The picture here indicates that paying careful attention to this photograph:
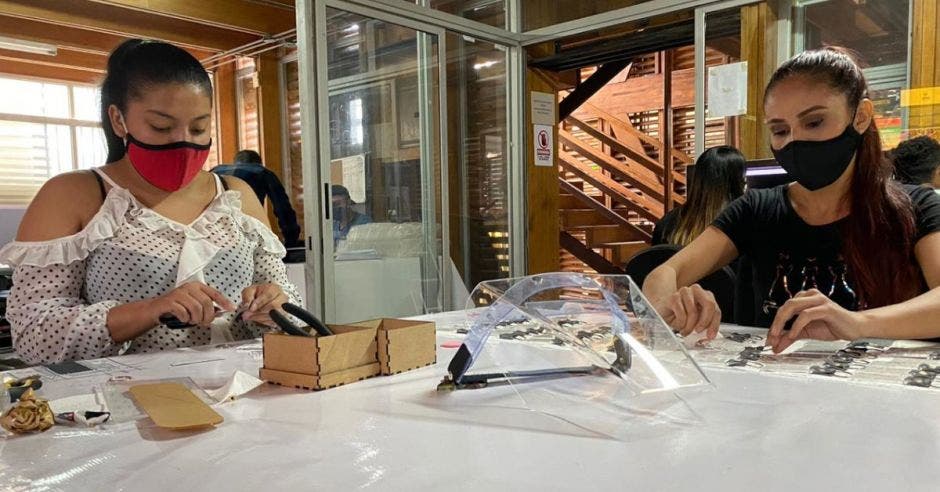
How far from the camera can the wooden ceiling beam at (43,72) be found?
6.68 metres

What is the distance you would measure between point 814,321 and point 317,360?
802mm

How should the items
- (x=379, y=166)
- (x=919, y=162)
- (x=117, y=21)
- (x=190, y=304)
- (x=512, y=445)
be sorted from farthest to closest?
(x=117, y=21)
(x=379, y=166)
(x=919, y=162)
(x=190, y=304)
(x=512, y=445)

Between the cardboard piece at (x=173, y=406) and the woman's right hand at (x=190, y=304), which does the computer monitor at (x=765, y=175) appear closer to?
the woman's right hand at (x=190, y=304)

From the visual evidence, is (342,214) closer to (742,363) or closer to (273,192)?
(273,192)

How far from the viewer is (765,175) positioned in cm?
219

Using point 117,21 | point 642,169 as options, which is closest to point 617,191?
point 642,169

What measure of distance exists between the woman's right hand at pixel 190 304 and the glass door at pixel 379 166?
2140 mm

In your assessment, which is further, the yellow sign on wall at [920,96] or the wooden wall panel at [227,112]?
the wooden wall panel at [227,112]

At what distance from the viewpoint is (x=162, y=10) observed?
5355mm

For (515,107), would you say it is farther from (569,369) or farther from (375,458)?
(375,458)

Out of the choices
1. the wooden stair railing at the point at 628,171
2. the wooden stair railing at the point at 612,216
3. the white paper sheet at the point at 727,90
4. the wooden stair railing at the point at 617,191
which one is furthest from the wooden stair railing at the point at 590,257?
the white paper sheet at the point at 727,90

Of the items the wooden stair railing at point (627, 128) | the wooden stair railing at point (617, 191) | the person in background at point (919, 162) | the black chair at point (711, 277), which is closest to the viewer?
the black chair at point (711, 277)

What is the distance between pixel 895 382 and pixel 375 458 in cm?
71

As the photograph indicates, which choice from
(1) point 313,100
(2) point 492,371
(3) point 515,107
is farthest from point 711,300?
(3) point 515,107
